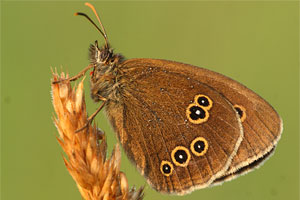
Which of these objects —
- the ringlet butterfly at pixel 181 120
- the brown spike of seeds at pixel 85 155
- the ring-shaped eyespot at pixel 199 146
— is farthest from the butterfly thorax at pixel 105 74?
the ring-shaped eyespot at pixel 199 146

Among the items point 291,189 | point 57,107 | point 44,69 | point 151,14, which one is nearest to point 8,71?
Result: point 44,69

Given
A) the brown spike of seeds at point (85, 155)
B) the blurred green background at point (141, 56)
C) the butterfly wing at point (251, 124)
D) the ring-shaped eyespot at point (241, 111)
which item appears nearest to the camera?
the brown spike of seeds at point (85, 155)

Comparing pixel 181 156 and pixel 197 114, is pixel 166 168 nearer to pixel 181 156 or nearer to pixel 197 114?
pixel 181 156

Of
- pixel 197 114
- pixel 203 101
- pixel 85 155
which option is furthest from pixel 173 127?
pixel 85 155

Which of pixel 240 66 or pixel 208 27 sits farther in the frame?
pixel 208 27

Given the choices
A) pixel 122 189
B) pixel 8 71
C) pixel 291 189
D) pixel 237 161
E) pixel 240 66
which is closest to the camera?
pixel 122 189

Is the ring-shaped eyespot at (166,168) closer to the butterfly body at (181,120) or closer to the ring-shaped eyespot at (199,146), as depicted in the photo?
the butterfly body at (181,120)

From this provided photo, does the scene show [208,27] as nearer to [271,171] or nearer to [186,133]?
[271,171]
